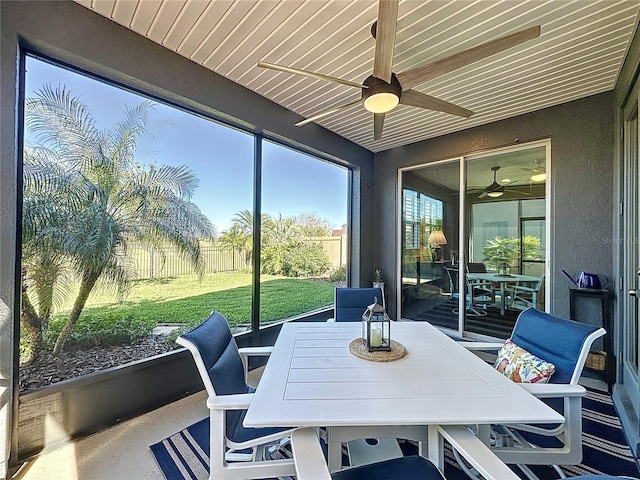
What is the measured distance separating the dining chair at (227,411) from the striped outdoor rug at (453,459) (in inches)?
17.9

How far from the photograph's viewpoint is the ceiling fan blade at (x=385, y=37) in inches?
55.9

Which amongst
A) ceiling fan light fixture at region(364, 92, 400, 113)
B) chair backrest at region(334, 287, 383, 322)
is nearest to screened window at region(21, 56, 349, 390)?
chair backrest at region(334, 287, 383, 322)

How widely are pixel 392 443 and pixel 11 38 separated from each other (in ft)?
11.0

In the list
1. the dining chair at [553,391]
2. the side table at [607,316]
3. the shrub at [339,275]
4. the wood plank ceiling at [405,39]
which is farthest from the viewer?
the shrub at [339,275]

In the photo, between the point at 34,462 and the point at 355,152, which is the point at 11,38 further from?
the point at 355,152

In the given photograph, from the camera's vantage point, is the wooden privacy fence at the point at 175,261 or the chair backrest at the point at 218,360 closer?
the chair backrest at the point at 218,360

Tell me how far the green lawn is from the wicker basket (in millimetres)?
3092

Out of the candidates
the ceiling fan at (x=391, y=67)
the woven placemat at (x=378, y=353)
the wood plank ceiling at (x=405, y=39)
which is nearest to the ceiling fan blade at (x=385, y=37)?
the ceiling fan at (x=391, y=67)

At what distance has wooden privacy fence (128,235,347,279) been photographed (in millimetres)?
2348

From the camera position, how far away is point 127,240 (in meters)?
2.26

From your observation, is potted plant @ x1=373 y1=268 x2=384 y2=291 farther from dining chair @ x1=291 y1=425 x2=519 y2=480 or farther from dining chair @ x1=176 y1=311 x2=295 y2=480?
dining chair @ x1=291 y1=425 x2=519 y2=480

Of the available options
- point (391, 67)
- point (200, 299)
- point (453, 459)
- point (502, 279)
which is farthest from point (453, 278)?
point (200, 299)

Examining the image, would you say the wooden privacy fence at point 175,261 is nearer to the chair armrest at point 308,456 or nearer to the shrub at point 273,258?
the shrub at point 273,258

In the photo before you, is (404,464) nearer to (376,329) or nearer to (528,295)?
(376,329)
